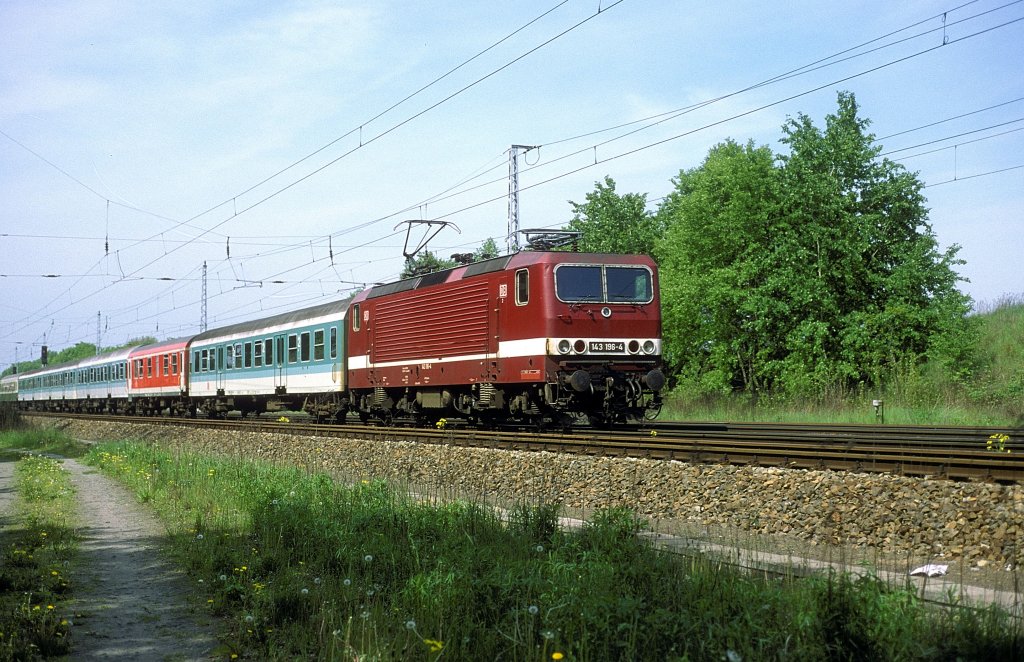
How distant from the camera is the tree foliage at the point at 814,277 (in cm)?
2942

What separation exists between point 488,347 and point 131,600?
1113 cm

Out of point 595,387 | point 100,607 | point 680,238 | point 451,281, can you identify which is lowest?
point 100,607

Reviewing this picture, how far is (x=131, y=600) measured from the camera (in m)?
7.76

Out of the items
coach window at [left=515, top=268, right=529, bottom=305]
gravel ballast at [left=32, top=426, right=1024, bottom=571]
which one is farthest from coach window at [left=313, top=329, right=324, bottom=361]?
coach window at [left=515, top=268, right=529, bottom=305]

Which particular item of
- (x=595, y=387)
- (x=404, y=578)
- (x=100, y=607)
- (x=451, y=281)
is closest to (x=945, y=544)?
(x=404, y=578)

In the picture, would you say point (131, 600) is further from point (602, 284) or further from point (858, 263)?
point (858, 263)

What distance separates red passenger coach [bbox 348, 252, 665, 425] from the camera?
1697 centimetres

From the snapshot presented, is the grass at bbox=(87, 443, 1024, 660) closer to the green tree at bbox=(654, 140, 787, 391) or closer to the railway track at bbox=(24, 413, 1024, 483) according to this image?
the railway track at bbox=(24, 413, 1024, 483)

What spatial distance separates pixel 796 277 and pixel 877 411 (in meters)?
10.3

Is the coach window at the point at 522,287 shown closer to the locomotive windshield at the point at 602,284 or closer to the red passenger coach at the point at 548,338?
the red passenger coach at the point at 548,338

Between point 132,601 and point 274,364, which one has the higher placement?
point 274,364

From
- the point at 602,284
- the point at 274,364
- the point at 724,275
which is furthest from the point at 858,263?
the point at 274,364

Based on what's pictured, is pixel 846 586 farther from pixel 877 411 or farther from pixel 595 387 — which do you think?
pixel 877 411

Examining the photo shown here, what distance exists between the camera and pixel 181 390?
39.6 metres
